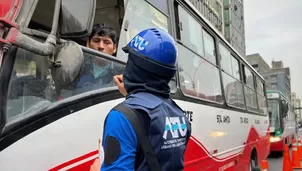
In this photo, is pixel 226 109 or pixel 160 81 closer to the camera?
pixel 160 81

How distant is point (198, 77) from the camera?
4449 millimetres

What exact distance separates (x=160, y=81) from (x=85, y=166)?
96cm

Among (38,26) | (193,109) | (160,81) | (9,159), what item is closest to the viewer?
(160,81)

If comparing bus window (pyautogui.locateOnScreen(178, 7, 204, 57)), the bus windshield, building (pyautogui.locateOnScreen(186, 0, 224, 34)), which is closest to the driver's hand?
bus window (pyautogui.locateOnScreen(178, 7, 204, 57))

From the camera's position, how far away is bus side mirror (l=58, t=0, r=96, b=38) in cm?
167

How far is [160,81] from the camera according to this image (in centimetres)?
142

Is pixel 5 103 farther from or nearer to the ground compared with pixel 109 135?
farther from the ground

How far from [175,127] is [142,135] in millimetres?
286

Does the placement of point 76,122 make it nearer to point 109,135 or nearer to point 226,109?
point 109,135

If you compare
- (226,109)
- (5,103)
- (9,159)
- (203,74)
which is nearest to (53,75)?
(5,103)

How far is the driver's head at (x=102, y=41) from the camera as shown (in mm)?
2627

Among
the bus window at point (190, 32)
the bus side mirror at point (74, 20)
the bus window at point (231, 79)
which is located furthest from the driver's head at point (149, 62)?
the bus window at point (231, 79)

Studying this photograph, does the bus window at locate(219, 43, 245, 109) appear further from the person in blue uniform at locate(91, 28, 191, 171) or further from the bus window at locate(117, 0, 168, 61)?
the person in blue uniform at locate(91, 28, 191, 171)

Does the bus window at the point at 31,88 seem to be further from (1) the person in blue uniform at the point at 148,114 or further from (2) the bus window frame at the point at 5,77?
(1) the person in blue uniform at the point at 148,114
